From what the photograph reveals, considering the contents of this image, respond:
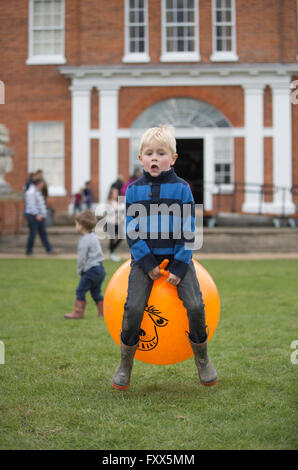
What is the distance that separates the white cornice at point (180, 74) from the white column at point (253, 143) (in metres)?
0.42

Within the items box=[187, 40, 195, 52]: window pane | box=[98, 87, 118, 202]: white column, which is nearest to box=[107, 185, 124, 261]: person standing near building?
box=[98, 87, 118, 202]: white column

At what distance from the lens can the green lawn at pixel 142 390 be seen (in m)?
3.13

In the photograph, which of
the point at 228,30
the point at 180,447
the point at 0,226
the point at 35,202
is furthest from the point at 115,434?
the point at 228,30

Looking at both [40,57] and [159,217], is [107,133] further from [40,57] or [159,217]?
[159,217]

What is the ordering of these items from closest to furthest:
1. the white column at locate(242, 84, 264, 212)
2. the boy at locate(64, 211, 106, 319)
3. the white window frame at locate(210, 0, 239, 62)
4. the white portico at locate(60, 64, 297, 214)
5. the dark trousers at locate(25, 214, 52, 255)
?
the boy at locate(64, 211, 106, 319), the dark trousers at locate(25, 214, 52, 255), the white portico at locate(60, 64, 297, 214), the white column at locate(242, 84, 264, 212), the white window frame at locate(210, 0, 239, 62)

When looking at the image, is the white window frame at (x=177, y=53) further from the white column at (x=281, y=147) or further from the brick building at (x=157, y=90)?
the white column at (x=281, y=147)

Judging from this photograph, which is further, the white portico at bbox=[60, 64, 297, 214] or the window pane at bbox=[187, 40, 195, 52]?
the window pane at bbox=[187, 40, 195, 52]

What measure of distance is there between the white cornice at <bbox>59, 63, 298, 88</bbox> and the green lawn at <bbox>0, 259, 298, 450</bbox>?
13.1 meters

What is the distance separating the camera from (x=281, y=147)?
19.1 metres

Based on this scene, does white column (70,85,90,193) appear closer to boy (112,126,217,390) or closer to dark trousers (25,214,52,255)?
dark trousers (25,214,52,255)

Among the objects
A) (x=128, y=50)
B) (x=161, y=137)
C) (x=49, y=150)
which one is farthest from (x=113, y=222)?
(x=128, y=50)

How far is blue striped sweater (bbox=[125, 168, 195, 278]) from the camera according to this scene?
12.7 ft

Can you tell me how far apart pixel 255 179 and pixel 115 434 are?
16.6 m
